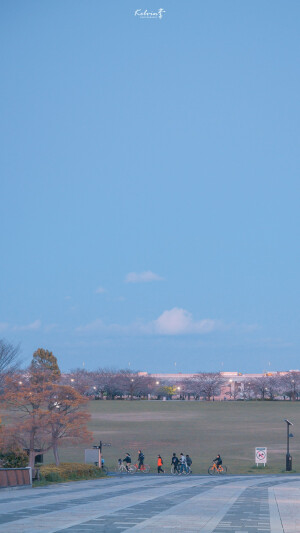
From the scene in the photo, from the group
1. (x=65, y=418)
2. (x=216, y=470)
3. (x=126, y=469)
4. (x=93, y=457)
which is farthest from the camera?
(x=126, y=469)

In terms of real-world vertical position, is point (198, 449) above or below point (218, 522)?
below

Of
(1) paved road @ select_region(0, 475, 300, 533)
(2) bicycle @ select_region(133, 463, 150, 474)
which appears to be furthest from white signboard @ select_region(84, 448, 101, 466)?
(1) paved road @ select_region(0, 475, 300, 533)

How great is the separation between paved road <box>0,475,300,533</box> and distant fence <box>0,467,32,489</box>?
173 inches

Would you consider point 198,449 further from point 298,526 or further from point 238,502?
point 298,526

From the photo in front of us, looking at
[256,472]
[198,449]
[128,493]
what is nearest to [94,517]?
[128,493]

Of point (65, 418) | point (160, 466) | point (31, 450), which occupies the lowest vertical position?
point (160, 466)

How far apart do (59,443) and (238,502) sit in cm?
2162

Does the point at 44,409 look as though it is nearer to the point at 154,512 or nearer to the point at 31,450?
the point at 31,450

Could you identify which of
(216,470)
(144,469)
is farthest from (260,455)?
(144,469)

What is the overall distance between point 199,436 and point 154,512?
194 feet

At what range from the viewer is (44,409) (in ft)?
142

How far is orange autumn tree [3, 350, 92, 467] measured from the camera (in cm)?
3988

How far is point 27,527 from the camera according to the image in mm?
14312

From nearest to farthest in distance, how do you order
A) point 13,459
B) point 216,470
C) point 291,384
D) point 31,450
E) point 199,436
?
point 13,459 < point 31,450 < point 216,470 < point 199,436 < point 291,384
